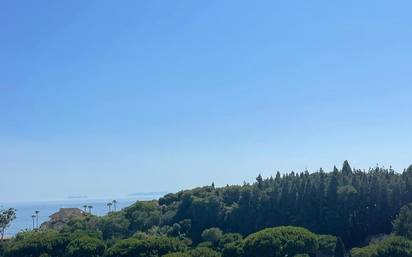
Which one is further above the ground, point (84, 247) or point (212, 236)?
point (84, 247)

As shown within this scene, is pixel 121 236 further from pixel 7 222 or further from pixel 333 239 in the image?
pixel 333 239

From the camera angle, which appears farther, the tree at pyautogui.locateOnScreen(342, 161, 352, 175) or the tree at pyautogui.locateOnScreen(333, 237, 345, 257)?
the tree at pyautogui.locateOnScreen(342, 161, 352, 175)

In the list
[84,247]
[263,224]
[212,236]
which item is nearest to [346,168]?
[263,224]

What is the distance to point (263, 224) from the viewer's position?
73.8 m

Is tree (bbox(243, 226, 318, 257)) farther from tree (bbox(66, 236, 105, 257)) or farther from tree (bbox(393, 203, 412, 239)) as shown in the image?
tree (bbox(66, 236, 105, 257))

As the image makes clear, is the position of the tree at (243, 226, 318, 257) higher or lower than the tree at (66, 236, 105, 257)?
lower

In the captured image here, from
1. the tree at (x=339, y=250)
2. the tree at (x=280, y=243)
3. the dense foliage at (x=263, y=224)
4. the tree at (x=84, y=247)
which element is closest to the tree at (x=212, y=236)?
the dense foliage at (x=263, y=224)

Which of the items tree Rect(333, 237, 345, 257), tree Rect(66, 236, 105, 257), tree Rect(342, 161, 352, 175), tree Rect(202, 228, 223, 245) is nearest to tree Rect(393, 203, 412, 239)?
tree Rect(333, 237, 345, 257)

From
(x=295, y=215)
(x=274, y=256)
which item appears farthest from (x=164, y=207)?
(x=274, y=256)

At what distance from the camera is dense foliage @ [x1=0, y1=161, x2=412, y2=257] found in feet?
176

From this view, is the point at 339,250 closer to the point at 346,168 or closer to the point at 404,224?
the point at 404,224

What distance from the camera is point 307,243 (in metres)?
53.2

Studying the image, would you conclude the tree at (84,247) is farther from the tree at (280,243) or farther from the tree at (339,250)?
the tree at (339,250)

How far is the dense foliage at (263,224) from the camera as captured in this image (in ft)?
176
